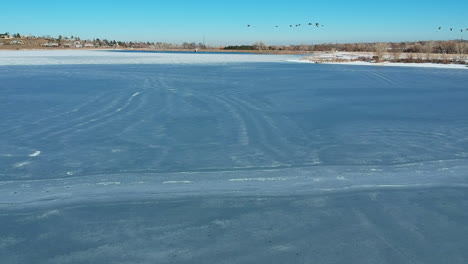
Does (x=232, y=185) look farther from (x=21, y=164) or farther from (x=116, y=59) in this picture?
(x=116, y=59)

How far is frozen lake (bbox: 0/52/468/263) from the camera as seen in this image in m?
2.60

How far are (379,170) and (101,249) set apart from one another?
114 inches

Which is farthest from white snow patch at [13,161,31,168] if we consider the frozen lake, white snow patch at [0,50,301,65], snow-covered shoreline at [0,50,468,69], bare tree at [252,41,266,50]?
bare tree at [252,41,266,50]

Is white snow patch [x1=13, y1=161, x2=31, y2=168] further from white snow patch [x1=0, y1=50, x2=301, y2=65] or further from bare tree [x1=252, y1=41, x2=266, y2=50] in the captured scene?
bare tree [x1=252, y1=41, x2=266, y2=50]

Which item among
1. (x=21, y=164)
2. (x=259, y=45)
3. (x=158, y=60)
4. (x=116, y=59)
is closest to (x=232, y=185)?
(x=21, y=164)

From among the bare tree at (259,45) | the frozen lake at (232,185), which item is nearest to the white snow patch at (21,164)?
the frozen lake at (232,185)

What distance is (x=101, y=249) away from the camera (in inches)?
101

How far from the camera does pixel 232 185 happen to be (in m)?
3.66

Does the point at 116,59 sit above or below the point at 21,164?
above

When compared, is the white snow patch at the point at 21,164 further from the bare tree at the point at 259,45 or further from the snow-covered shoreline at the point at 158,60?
the bare tree at the point at 259,45

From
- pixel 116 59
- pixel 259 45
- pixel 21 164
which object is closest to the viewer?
pixel 21 164

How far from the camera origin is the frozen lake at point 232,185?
8.54 ft

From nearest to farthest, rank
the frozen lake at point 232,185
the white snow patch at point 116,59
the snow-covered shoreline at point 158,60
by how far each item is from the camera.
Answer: the frozen lake at point 232,185, the snow-covered shoreline at point 158,60, the white snow patch at point 116,59

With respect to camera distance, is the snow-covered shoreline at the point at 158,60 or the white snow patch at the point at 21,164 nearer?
the white snow patch at the point at 21,164
